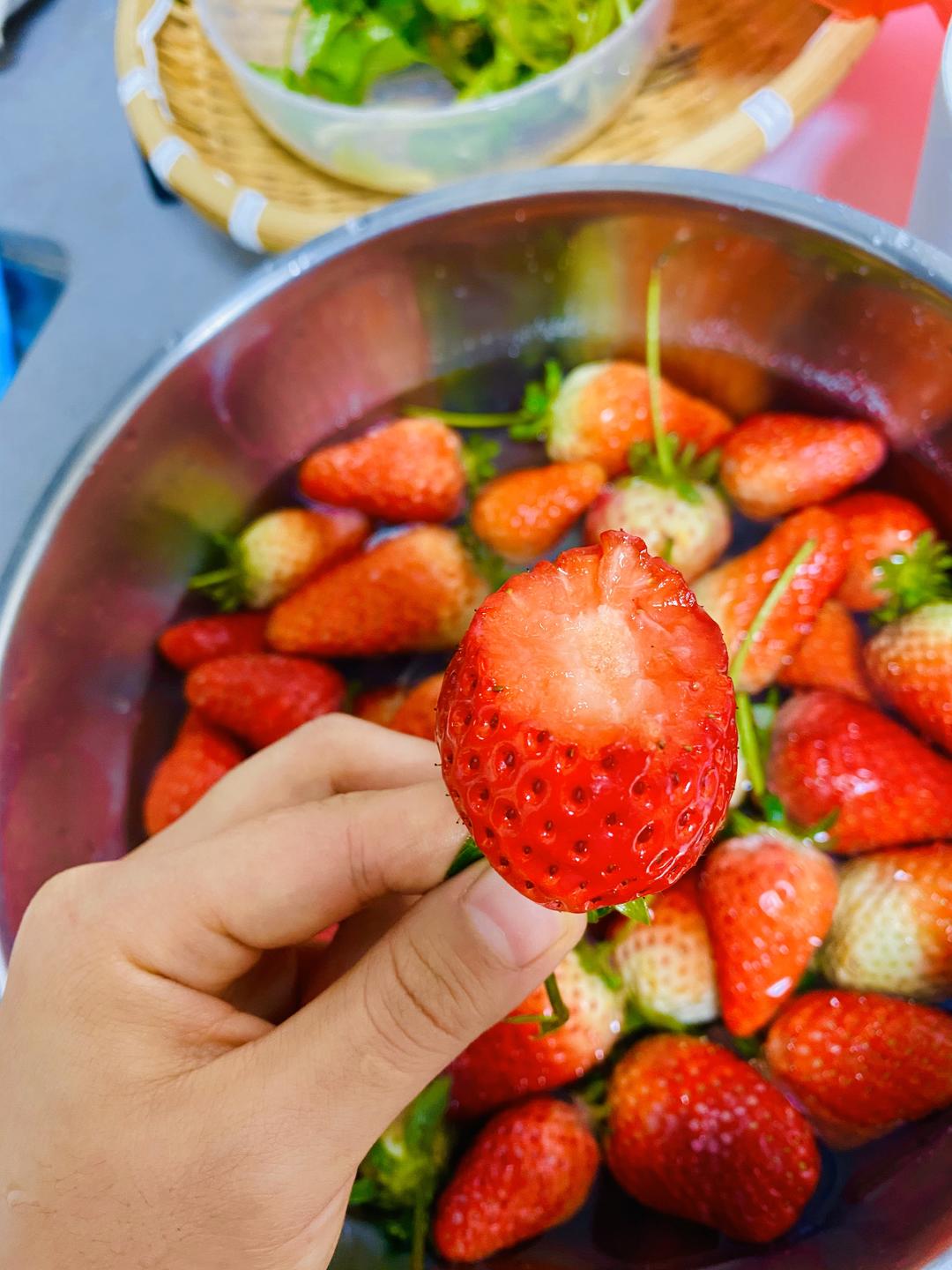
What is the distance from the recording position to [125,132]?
3.49 ft

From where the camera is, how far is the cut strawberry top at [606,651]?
1.11 feet

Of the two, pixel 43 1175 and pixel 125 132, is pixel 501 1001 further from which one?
pixel 125 132

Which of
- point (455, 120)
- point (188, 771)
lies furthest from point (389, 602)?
point (455, 120)

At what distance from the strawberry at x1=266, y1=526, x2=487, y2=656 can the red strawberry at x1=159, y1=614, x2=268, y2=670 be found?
29 mm

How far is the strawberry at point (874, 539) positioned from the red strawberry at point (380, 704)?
1.24 feet

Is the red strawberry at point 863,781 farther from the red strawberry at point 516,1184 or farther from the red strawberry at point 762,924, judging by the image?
the red strawberry at point 516,1184

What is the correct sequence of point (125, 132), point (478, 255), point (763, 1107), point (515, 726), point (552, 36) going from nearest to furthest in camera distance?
point (515, 726), point (763, 1107), point (478, 255), point (552, 36), point (125, 132)

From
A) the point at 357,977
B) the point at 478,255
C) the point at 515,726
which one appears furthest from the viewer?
the point at 478,255

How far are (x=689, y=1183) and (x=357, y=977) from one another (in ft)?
1.11

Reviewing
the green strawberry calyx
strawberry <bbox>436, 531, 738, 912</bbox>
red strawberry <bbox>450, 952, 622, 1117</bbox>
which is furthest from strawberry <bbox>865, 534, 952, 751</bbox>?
strawberry <bbox>436, 531, 738, 912</bbox>

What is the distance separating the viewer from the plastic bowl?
0.83 m

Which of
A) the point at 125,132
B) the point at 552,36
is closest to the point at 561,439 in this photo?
the point at 552,36

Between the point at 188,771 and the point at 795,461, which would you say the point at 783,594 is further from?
the point at 188,771

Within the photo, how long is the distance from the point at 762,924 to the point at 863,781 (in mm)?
131
